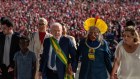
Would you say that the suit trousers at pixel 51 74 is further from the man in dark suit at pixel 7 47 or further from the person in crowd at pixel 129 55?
the person in crowd at pixel 129 55

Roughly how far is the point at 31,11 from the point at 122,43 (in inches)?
1141

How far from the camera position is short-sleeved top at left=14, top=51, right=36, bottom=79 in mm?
6824

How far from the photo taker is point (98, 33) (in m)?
6.41

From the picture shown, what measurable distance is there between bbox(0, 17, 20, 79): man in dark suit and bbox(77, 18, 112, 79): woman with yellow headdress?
1.17m

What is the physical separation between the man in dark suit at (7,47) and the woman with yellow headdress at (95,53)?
117 centimetres

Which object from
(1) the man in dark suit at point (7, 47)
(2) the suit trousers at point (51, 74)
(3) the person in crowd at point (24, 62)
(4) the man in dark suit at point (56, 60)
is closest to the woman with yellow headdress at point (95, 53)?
(4) the man in dark suit at point (56, 60)

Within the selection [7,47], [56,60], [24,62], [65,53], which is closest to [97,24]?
[65,53]

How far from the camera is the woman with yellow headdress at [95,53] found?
6.39 metres

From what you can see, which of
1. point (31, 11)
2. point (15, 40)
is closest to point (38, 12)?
point (31, 11)

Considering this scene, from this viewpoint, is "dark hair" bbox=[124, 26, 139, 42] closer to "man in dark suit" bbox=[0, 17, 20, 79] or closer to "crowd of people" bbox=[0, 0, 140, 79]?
"crowd of people" bbox=[0, 0, 140, 79]

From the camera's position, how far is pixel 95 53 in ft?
21.0

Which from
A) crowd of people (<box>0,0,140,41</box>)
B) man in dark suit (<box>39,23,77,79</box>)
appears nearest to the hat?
man in dark suit (<box>39,23,77,79</box>)

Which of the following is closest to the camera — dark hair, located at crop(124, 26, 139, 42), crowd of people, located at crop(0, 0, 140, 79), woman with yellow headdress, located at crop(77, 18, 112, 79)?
dark hair, located at crop(124, 26, 139, 42)

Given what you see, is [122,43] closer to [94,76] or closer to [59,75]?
[94,76]
